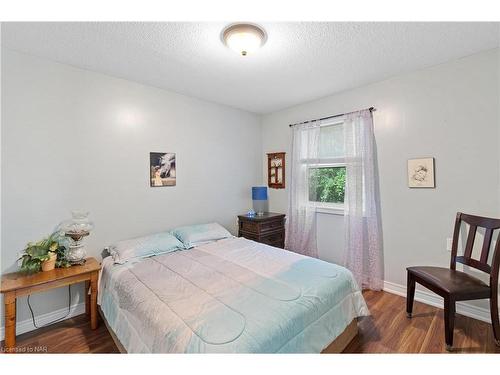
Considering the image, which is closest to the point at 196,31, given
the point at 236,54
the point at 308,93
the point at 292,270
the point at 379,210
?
the point at 236,54

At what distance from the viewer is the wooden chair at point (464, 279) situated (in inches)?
66.6

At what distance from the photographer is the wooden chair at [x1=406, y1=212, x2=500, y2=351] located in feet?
5.55

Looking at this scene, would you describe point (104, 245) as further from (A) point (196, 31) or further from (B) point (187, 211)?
(A) point (196, 31)

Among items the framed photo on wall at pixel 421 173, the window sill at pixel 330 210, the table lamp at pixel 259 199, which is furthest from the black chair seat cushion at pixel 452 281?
the table lamp at pixel 259 199

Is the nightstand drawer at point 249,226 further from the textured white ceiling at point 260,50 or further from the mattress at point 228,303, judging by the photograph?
the textured white ceiling at point 260,50

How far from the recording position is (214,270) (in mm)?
1954

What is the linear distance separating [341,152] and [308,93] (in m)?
0.91

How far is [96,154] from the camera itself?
2.37m

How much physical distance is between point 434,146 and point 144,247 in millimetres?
3171

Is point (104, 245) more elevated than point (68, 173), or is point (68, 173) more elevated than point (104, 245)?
point (68, 173)

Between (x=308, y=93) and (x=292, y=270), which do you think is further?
(x=308, y=93)

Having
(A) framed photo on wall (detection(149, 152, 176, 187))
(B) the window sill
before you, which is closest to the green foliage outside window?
(B) the window sill

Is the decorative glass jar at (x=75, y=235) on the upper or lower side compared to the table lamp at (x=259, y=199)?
lower

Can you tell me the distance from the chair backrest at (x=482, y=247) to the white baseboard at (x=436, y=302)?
44 cm
